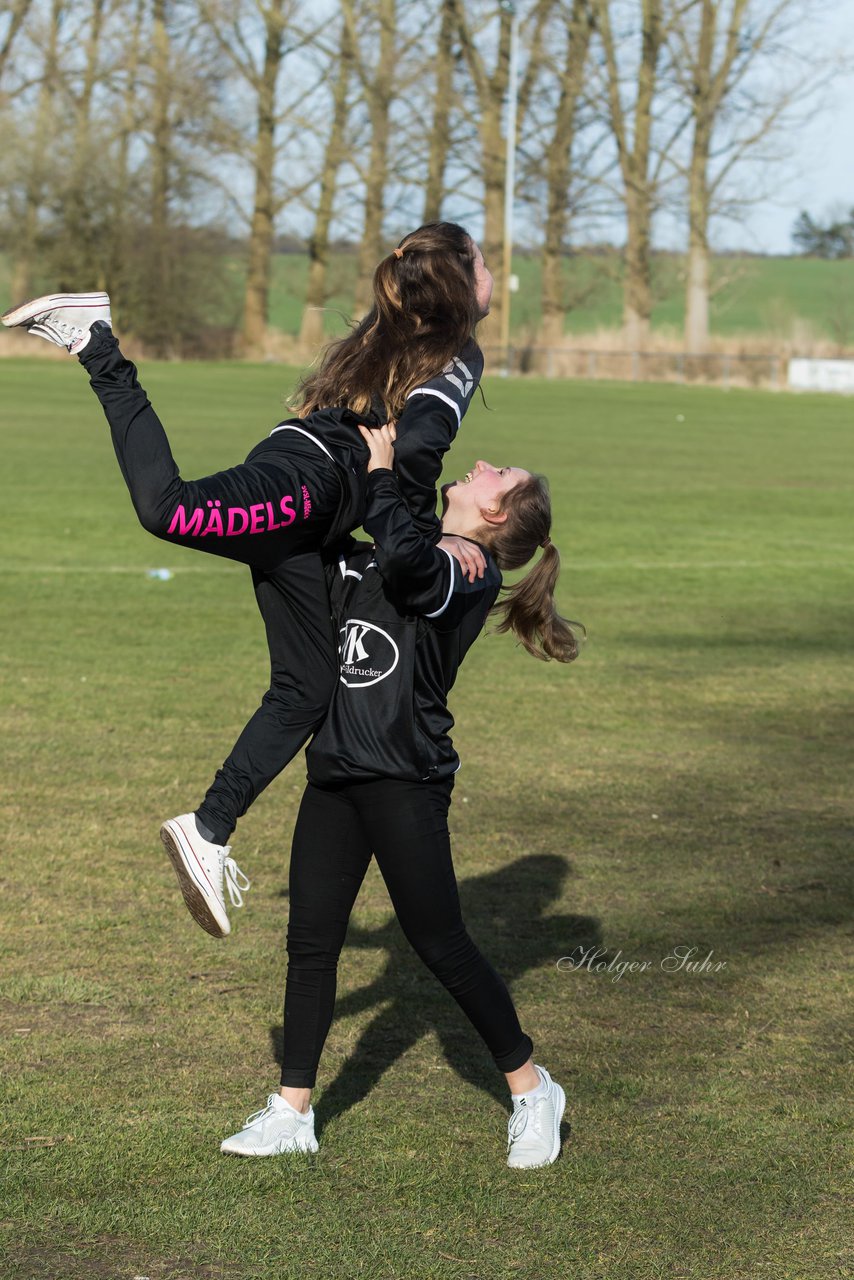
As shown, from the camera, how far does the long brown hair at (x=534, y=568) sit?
12.6 feet

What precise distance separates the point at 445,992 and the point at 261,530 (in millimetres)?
1990

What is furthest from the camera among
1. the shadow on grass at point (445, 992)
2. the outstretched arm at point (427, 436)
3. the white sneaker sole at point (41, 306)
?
the shadow on grass at point (445, 992)

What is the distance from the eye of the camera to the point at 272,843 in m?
6.35

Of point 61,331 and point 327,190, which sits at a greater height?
point 327,190

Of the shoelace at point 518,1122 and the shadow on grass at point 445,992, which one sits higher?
the shoelace at point 518,1122

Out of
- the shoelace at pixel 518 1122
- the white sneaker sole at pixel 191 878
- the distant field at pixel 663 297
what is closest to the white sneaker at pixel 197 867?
the white sneaker sole at pixel 191 878

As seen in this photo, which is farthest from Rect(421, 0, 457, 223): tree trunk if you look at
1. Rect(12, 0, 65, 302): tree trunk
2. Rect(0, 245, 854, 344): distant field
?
Rect(12, 0, 65, 302): tree trunk

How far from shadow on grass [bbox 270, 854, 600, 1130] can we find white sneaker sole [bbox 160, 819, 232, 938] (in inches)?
27.4

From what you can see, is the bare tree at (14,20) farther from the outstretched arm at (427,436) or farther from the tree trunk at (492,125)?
the outstretched arm at (427,436)

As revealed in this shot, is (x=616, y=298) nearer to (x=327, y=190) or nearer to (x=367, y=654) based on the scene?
(x=327, y=190)

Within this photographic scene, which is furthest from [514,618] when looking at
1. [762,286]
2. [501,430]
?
[762,286]

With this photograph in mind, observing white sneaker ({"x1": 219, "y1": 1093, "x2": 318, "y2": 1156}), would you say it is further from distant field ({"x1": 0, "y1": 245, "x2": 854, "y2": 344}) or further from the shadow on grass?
distant field ({"x1": 0, "y1": 245, "x2": 854, "y2": 344})

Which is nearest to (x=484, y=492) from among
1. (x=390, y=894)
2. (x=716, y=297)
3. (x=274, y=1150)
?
(x=390, y=894)

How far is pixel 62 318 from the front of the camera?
3.31 metres
